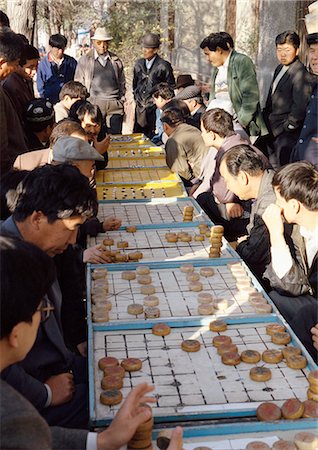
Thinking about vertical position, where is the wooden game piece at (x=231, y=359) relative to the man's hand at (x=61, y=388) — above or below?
above

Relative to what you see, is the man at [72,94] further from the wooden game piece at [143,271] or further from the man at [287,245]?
the man at [287,245]

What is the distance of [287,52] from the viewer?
236 inches

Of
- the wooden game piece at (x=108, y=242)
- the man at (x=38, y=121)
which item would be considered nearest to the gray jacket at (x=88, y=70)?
the man at (x=38, y=121)

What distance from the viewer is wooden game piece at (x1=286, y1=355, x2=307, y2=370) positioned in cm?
232

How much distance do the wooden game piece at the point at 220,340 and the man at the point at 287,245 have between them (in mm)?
813

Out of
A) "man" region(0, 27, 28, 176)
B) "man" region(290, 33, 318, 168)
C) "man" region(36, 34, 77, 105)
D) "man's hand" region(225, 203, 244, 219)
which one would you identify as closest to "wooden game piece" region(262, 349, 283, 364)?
"man" region(0, 27, 28, 176)

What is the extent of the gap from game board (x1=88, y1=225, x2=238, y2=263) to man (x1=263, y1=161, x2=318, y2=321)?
0.32 metres

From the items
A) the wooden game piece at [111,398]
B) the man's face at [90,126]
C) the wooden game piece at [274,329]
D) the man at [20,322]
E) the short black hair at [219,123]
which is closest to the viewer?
the man at [20,322]

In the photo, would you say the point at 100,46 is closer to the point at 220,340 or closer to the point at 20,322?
the point at 220,340

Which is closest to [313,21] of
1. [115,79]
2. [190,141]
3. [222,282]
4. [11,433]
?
[190,141]

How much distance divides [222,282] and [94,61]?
6.00 m

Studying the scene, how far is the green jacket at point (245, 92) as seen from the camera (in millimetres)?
6211

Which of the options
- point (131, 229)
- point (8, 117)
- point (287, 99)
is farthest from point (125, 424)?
point (287, 99)

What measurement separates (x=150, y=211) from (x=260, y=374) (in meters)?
2.44
